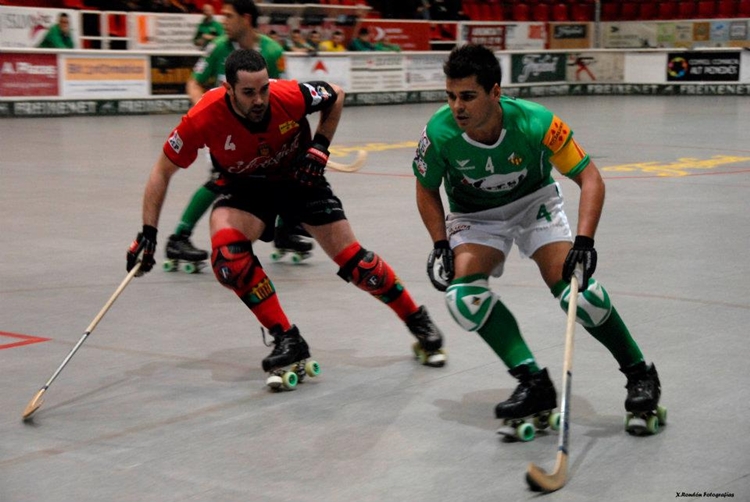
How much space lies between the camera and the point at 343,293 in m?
7.20

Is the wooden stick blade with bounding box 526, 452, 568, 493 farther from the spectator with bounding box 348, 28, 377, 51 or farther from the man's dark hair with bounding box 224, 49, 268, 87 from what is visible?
the spectator with bounding box 348, 28, 377, 51

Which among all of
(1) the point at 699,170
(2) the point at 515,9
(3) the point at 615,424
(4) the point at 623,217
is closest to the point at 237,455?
(3) the point at 615,424

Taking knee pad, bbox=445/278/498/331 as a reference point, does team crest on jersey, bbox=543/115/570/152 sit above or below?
above

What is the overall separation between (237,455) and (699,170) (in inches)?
401

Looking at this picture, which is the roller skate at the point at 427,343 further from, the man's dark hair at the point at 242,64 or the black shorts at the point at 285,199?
the man's dark hair at the point at 242,64

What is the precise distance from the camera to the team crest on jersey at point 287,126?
561cm

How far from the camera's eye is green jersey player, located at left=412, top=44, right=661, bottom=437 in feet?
14.6

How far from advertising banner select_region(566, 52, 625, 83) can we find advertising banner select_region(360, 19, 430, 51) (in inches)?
172

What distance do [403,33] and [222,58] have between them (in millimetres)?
20108

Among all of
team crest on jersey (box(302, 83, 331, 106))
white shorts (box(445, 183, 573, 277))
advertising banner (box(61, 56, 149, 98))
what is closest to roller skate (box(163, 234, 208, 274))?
team crest on jersey (box(302, 83, 331, 106))

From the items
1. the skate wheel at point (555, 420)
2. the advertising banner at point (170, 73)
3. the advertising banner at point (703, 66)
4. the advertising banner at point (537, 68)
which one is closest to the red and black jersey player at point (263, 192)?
the skate wheel at point (555, 420)

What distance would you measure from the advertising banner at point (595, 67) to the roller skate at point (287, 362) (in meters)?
26.1

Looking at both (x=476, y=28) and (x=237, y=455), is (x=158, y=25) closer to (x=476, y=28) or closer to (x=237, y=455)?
(x=476, y=28)

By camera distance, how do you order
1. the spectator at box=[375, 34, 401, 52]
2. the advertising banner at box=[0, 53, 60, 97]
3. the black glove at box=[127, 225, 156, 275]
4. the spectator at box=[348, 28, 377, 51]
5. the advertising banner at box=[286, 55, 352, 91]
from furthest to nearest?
the spectator at box=[375, 34, 401, 52] → the spectator at box=[348, 28, 377, 51] → the advertising banner at box=[286, 55, 352, 91] → the advertising banner at box=[0, 53, 60, 97] → the black glove at box=[127, 225, 156, 275]
